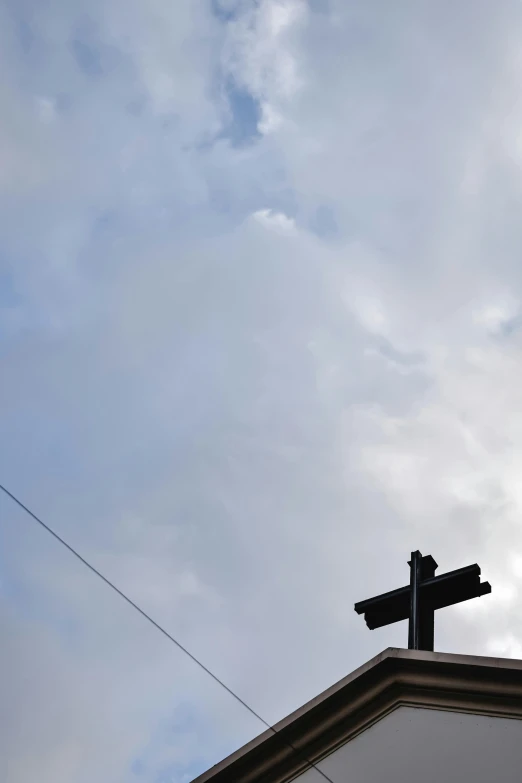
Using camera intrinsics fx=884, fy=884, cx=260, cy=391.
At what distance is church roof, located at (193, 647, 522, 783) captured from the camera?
446 inches

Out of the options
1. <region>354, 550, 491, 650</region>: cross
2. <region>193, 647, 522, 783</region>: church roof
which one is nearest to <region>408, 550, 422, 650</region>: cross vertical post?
<region>354, 550, 491, 650</region>: cross

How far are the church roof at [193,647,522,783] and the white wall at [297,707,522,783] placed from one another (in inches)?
5.5

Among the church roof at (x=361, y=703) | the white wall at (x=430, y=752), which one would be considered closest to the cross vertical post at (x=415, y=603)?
the church roof at (x=361, y=703)

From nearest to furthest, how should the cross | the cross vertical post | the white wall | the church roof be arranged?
the white wall → the church roof → the cross vertical post → the cross

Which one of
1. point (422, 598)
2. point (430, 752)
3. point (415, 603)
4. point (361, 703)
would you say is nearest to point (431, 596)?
point (422, 598)

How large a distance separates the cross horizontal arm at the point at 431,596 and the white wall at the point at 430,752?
70.9 inches

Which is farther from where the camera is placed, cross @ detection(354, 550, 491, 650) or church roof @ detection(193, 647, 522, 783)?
cross @ detection(354, 550, 491, 650)

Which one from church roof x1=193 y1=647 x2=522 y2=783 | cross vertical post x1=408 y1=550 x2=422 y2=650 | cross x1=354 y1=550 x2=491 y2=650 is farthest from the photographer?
cross x1=354 y1=550 x2=491 y2=650

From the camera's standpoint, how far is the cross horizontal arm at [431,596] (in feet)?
42.0

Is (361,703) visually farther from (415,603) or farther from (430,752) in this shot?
(415,603)

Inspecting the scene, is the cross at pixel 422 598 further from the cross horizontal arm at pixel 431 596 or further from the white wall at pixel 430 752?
the white wall at pixel 430 752

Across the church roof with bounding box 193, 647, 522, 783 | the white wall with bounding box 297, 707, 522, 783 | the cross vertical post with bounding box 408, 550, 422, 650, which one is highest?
the cross vertical post with bounding box 408, 550, 422, 650

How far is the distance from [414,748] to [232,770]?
270 centimetres

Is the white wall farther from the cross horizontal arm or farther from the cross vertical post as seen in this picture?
the cross horizontal arm
